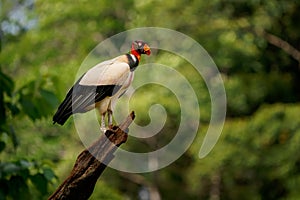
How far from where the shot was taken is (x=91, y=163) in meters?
4.00

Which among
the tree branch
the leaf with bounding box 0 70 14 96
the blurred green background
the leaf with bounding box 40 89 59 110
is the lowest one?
the tree branch

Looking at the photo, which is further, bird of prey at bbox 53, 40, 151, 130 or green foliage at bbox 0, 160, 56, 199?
green foliage at bbox 0, 160, 56, 199

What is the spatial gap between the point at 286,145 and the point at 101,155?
473 inches

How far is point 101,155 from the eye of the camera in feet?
12.9

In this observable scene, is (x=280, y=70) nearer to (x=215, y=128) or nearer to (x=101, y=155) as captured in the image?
(x=215, y=128)

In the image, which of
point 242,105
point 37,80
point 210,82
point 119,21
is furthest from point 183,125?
point 37,80

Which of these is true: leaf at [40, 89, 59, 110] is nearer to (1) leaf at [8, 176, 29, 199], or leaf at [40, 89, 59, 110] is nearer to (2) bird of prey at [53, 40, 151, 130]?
(1) leaf at [8, 176, 29, 199]

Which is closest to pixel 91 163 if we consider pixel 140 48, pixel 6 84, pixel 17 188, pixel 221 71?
pixel 140 48

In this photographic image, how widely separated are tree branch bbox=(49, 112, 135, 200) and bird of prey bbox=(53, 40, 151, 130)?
0.17 m

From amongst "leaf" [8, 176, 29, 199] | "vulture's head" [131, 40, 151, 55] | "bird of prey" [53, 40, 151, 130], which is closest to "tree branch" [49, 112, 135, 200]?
"bird of prey" [53, 40, 151, 130]

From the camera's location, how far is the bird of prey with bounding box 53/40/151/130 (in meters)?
3.71

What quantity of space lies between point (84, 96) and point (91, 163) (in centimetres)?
39

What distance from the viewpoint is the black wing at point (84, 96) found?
370 cm

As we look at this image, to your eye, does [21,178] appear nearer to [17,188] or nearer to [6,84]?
[17,188]
